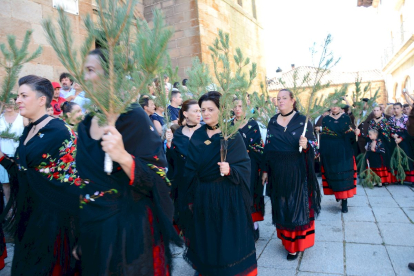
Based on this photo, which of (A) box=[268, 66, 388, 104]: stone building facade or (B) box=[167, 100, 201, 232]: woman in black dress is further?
(B) box=[167, 100, 201, 232]: woman in black dress

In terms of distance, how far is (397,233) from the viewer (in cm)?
436

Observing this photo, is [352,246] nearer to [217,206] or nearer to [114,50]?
[217,206]

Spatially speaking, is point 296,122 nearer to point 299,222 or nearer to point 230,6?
point 299,222

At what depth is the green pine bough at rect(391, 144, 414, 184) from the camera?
7370 millimetres

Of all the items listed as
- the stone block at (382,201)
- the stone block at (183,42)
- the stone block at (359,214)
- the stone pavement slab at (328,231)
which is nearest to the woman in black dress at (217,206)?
the stone pavement slab at (328,231)

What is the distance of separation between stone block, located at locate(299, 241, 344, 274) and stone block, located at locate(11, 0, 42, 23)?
6155 millimetres

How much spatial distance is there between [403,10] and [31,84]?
84.2 ft

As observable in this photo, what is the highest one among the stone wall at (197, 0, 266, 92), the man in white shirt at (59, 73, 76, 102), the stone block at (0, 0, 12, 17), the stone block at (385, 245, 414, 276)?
the stone wall at (197, 0, 266, 92)

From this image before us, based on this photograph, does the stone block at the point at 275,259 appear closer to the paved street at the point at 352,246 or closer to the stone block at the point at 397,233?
the paved street at the point at 352,246

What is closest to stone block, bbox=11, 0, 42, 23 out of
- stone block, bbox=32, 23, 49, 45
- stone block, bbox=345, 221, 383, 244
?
stone block, bbox=32, 23, 49, 45

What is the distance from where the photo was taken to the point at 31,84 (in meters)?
2.70

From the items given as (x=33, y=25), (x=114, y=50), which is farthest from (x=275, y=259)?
(x=33, y=25)

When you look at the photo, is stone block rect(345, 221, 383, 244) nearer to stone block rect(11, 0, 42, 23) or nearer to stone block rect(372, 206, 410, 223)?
stone block rect(372, 206, 410, 223)

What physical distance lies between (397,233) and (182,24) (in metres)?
8.92
